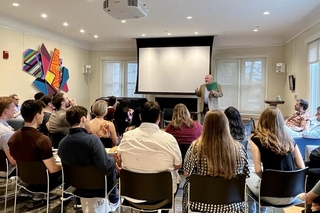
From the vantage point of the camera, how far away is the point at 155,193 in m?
2.12

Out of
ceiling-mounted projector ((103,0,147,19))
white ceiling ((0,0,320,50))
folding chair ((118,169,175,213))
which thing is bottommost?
folding chair ((118,169,175,213))

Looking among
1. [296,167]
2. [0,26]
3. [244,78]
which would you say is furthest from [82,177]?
[244,78]

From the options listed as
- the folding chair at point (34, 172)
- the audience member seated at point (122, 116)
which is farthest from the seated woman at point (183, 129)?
the audience member seated at point (122, 116)

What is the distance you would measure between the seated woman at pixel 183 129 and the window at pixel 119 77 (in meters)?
6.42

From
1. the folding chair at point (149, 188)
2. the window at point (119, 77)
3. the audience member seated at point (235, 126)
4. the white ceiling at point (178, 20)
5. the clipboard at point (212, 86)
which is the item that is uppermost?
the white ceiling at point (178, 20)

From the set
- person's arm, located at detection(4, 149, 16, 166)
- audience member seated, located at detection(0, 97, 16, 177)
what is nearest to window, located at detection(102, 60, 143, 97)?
audience member seated, located at detection(0, 97, 16, 177)

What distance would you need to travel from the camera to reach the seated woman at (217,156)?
2.02 meters

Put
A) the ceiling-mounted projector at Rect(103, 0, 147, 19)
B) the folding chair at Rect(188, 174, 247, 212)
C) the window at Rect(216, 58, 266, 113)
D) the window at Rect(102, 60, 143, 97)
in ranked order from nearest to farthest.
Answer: the folding chair at Rect(188, 174, 247, 212)
the ceiling-mounted projector at Rect(103, 0, 147, 19)
the window at Rect(216, 58, 266, 113)
the window at Rect(102, 60, 143, 97)

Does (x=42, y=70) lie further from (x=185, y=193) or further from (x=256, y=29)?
(x=185, y=193)

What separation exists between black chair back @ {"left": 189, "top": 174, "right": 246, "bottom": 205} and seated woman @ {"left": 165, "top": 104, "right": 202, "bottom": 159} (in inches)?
53.1

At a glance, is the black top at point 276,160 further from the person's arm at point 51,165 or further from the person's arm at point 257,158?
the person's arm at point 51,165

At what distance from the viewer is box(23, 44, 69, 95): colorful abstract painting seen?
23.6 ft

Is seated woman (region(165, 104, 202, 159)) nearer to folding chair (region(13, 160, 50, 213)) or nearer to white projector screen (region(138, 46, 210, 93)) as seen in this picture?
folding chair (region(13, 160, 50, 213))

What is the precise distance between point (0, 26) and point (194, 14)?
14.3 feet
